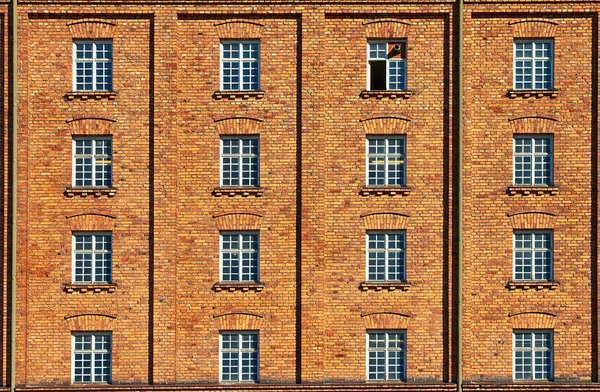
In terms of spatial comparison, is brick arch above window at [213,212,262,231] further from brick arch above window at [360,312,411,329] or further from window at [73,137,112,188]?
brick arch above window at [360,312,411,329]

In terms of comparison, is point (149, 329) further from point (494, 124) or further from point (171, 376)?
point (494, 124)

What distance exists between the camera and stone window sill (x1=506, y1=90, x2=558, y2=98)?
3008 centimetres

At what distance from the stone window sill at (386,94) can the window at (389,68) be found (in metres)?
0.36

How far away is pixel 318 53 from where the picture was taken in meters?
30.2

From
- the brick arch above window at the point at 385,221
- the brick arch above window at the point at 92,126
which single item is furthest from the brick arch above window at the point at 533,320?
the brick arch above window at the point at 92,126

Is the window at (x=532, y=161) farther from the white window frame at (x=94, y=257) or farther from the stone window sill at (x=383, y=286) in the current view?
the white window frame at (x=94, y=257)

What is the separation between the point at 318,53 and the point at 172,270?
26.5ft

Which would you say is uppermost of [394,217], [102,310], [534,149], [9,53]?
[9,53]

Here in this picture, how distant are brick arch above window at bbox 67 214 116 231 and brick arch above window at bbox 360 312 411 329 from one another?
8.27 m

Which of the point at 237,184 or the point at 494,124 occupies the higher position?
the point at 494,124

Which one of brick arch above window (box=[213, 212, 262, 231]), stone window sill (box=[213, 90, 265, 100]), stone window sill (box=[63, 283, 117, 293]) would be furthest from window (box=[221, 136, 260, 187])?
stone window sill (box=[63, 283, 117, 293])

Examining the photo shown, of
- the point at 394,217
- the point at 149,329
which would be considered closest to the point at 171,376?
the point at 149,329

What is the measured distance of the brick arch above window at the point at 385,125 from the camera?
30.1 meters

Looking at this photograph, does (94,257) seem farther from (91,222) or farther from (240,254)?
(240,254)
